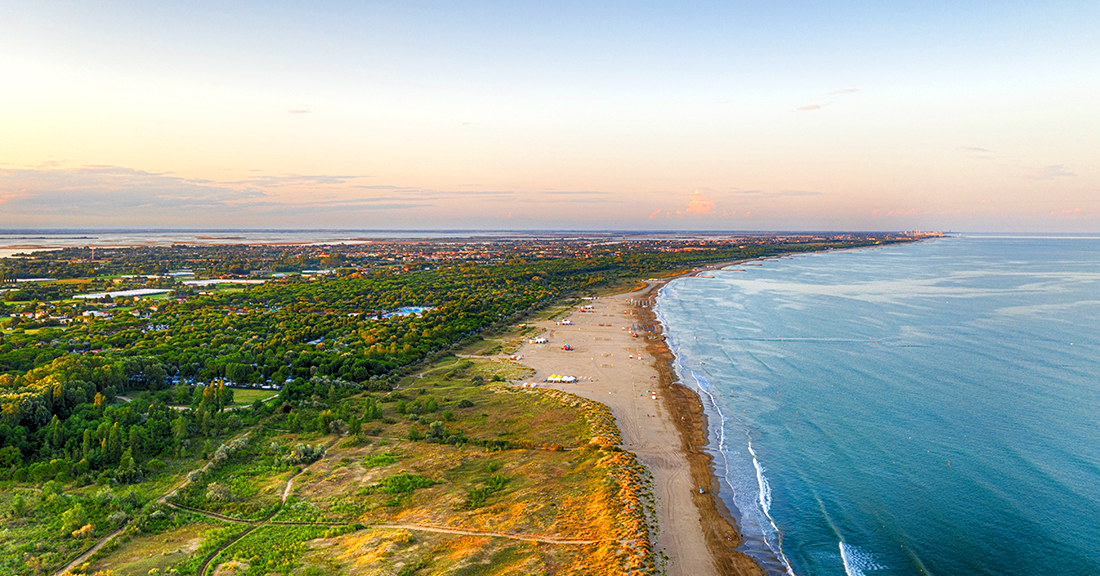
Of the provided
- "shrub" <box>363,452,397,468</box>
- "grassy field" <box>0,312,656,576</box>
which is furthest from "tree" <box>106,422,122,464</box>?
"shrub" <box>363,452,397,468</box>

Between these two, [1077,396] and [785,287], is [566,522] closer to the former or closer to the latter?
[1077,396]

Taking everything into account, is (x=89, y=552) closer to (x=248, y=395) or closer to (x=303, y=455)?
(x=303, y=455)

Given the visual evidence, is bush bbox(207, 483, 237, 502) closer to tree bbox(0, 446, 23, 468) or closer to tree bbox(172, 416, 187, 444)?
tree bbox(172, 416, 187, 444)

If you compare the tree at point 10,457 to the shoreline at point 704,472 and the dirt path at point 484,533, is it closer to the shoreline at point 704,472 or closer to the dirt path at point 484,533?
the dirt path at point 484,533

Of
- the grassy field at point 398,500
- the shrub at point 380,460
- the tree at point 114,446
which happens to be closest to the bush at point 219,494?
the grassy field at point 398,500

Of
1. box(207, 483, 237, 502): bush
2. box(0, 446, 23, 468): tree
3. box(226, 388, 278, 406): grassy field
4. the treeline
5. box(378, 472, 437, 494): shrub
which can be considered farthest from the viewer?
box(226, 388, 278, 406): grassy field

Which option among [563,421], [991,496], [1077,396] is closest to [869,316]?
[1077,396]
